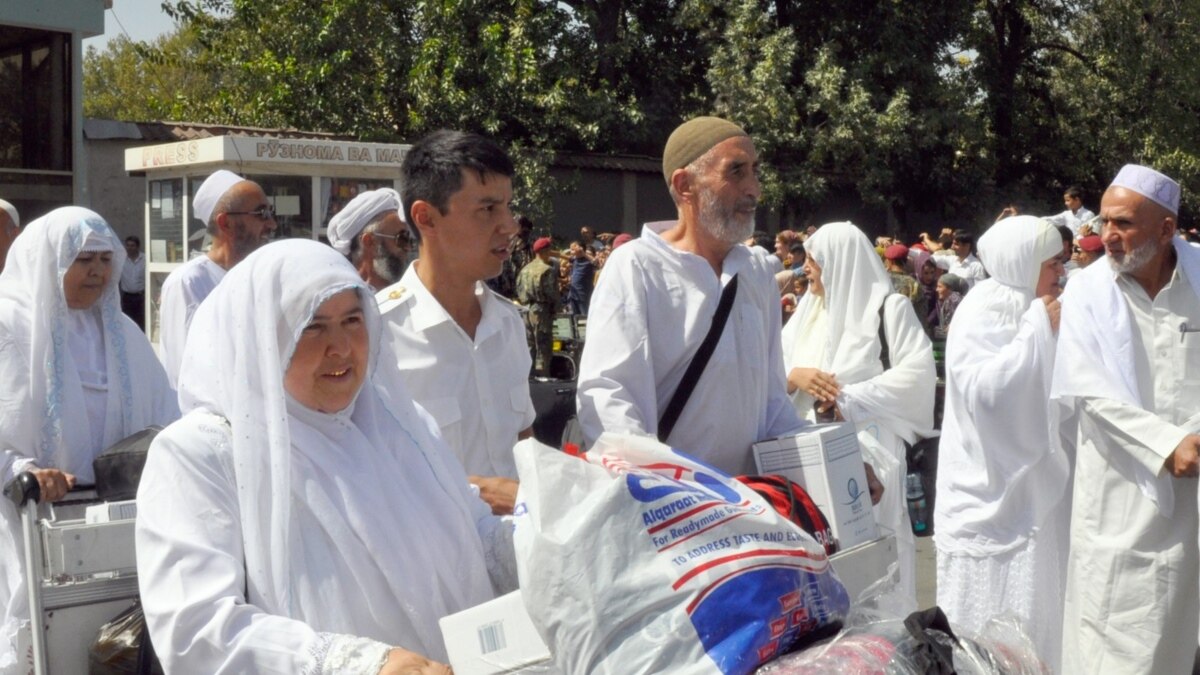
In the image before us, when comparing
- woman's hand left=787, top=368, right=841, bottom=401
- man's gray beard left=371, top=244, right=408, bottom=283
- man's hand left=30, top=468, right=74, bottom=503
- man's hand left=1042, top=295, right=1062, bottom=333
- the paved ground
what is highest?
man's gray beard left=371, top=244, right=408, bottom=283

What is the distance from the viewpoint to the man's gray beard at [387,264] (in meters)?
5.44

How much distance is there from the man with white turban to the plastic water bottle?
100 inches

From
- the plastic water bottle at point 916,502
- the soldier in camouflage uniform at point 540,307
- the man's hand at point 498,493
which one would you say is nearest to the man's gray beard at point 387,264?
the man's hand at point 498,493

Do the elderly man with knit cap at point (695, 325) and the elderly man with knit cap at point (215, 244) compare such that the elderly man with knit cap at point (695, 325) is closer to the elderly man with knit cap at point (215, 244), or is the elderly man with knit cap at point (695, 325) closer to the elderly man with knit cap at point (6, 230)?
the elderly man with knit cap at point (215, 244)

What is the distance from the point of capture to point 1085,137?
27531 millimetres

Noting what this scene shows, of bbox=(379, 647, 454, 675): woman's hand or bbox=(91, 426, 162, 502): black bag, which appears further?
bbox=(91, 426, 162, 502): black bag

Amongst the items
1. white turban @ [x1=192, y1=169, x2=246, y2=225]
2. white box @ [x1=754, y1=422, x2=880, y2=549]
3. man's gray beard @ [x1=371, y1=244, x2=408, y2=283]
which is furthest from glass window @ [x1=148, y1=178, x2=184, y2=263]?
white box @ [x1=754, y1=422, x2=880, y2=549]

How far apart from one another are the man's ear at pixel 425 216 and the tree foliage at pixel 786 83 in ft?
58.6

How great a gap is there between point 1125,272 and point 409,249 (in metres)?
2.82

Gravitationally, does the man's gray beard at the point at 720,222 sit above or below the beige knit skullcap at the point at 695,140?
below

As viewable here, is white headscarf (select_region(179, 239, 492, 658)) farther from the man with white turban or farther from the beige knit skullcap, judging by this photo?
the man with white turban

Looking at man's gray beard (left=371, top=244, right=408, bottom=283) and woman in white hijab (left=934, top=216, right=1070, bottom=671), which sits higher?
man's gray beard (left=371, top=244, right=408, bottom=283)

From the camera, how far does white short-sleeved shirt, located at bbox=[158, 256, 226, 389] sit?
559 centimetres

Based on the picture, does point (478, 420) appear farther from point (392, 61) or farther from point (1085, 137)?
point (1085, 137)
